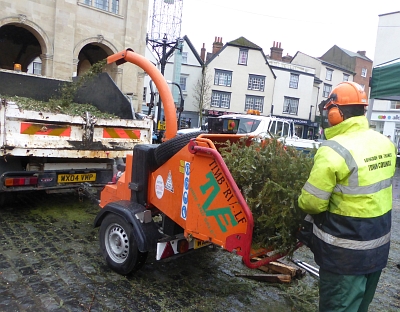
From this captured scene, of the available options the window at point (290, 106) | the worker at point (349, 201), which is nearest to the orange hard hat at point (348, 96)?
the worker at point (349, 201)

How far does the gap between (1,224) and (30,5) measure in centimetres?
1411

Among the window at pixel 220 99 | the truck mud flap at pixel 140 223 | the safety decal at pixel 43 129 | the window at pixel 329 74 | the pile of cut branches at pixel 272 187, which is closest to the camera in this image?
the pile of cut branches at pixel 272 187

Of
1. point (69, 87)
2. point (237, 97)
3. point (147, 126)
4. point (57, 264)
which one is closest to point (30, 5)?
point (69, 87)

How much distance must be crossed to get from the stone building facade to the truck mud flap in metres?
11.7

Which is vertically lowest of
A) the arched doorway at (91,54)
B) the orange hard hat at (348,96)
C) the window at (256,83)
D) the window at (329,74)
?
the orange hard hat at (348,96)

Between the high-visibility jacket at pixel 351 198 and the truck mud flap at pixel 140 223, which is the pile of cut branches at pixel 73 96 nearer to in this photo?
the truck mud flap at pixel 140 223

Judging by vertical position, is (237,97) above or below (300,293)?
above

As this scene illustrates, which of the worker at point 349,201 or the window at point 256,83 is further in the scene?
the window at point 256,83

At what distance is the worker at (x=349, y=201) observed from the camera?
2189 millimetres

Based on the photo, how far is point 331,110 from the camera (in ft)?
7.98

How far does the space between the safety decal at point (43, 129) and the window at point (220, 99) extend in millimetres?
33838

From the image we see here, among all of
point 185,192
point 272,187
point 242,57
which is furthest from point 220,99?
point 272,187

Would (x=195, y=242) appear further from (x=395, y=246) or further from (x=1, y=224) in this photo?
(x=395, y=246)

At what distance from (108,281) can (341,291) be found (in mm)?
2228
